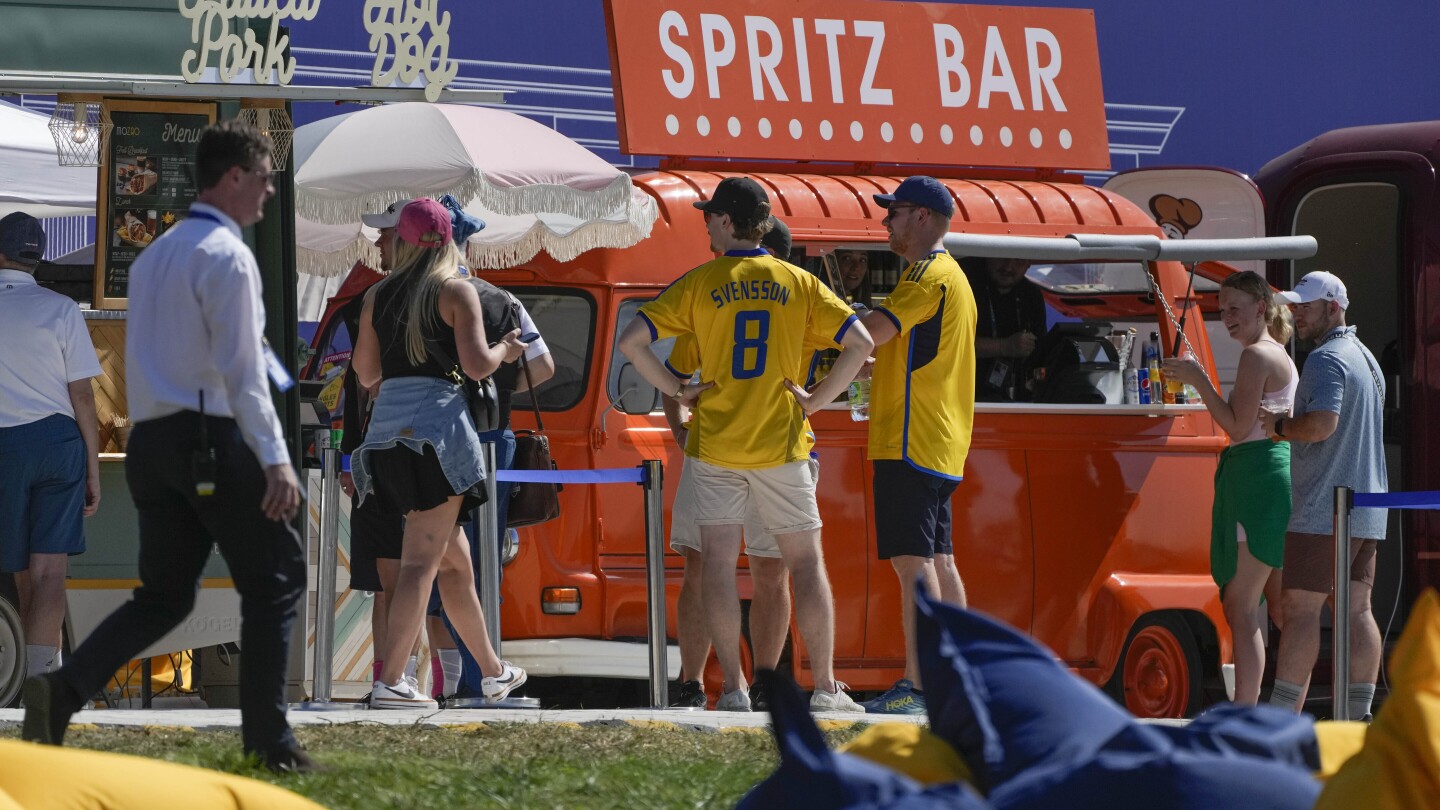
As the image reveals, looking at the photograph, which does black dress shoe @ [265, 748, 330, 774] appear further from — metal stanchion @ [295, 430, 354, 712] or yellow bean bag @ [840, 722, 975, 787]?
metal stanchion @ [295, 430, 354, 712]

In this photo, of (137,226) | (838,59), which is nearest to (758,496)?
(137,226)

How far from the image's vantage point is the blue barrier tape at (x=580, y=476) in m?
7.27

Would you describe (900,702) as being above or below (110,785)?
below

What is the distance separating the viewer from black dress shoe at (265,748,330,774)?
15.3ft

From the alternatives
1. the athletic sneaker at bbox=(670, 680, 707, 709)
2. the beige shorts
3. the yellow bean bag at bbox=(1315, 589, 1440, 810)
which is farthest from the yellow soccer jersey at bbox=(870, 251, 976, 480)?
the yellow bean bag at bbox=(1315, 589, 1440, 810)

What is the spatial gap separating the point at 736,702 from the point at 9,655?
A: 306cm

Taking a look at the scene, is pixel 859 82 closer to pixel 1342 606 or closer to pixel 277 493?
pixel 1342 606

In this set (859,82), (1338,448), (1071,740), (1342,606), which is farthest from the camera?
(859,82)

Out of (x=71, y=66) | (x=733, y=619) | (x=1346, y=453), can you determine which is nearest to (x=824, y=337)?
(x=733, y=619)

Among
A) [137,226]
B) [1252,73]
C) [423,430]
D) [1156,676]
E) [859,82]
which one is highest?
[1252,73]

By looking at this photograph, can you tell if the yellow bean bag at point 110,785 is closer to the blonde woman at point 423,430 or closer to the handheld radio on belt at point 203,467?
the handheld radio on belt at point 203,467

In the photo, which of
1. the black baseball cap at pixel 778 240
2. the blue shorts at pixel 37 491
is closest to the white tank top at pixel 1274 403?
the black baseball cap at pixel 778 240

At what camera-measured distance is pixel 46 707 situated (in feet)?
15.1

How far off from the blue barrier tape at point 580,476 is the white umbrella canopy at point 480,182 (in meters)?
1.17
